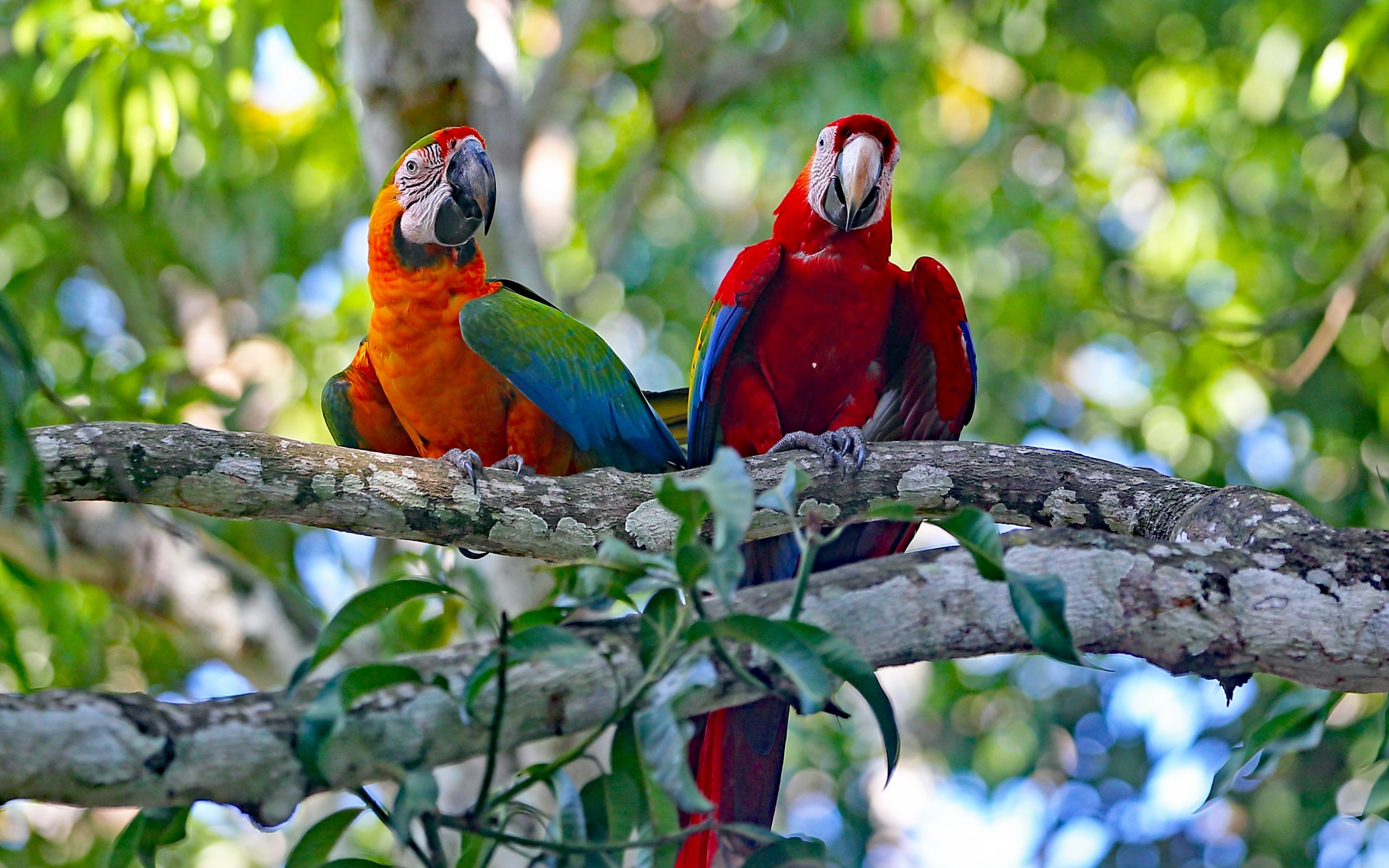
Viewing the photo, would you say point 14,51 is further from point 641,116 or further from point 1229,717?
point 1229,717

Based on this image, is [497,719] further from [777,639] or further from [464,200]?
[464,200]

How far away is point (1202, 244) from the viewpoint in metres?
4.92

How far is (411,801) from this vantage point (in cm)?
102

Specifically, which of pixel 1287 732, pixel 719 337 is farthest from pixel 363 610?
pixel 1287 732

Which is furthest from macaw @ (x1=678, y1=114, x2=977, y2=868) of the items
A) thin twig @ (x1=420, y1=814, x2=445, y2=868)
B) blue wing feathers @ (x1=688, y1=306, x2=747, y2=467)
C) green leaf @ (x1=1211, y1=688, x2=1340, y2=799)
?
thin twig @ (x1=420, y1=814, x2=445, y2=868)

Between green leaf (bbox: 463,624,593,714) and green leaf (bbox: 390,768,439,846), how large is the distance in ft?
0.27

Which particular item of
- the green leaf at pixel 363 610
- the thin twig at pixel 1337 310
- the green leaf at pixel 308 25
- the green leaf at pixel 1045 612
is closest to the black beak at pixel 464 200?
the green leaf at pixel 308 25

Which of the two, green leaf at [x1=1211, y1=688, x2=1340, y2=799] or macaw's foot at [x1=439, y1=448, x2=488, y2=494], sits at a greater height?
macaw's foot at [x1=439, y1=448, x2=488, y2=494]

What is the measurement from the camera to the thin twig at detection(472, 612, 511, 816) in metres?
1.07

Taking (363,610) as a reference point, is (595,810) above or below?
below

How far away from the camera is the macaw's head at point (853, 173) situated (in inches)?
103

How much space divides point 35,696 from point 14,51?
3.77 m

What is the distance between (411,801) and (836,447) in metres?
1.40

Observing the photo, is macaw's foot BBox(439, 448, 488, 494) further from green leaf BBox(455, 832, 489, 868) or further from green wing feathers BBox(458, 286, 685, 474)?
green leaf BBox(455, 832, 489, 868)
